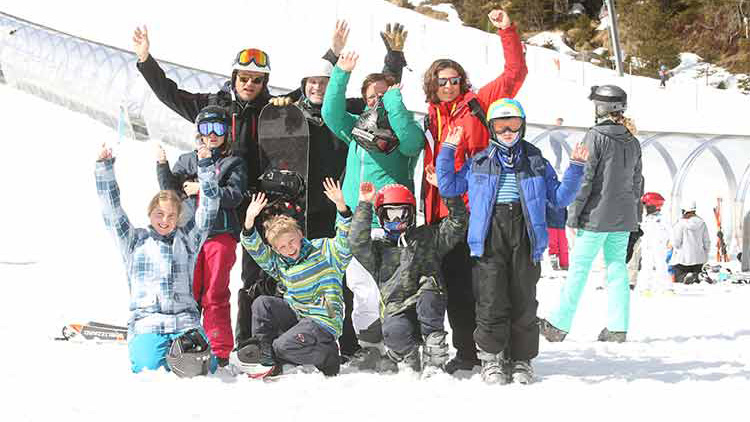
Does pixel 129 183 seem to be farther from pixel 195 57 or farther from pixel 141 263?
pixel 141 263

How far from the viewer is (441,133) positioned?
449cm

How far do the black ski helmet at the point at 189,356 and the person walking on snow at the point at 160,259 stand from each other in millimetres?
63

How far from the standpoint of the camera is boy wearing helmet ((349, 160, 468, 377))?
14.0 ft

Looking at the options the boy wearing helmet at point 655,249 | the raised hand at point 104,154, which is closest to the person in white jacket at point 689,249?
the boy wearing helmet at point 655,249

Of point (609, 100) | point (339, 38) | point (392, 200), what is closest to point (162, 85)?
point (339, 38)

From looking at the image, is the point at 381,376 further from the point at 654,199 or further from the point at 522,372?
the point at 654,199

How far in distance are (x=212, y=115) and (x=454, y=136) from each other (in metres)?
1.17

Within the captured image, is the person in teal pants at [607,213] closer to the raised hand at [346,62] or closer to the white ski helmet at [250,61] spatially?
the raised hand at [346,62]

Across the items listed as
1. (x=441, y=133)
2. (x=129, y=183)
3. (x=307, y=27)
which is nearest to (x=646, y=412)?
(x=441, y=133)

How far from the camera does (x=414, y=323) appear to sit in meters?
4.38

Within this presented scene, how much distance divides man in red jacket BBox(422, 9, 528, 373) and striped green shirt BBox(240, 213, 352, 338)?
0.46 m

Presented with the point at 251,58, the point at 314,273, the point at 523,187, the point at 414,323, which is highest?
the point at 251,58

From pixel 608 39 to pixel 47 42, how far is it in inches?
882

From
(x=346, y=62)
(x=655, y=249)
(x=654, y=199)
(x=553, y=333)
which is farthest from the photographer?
(x=654, y=199)
